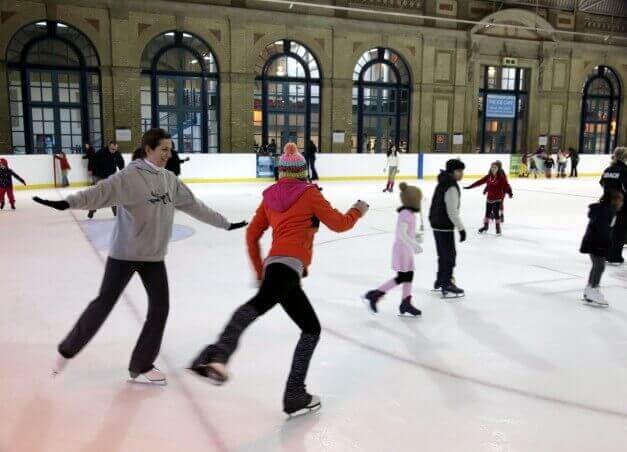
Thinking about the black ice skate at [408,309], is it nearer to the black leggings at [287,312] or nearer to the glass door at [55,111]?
the black leggings at [287,312]

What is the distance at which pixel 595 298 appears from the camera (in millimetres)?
5145

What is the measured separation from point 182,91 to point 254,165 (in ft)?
11.9

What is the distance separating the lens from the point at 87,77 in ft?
59.3

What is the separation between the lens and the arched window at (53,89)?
17234 millimetres

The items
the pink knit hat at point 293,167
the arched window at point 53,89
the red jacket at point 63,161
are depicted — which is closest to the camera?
the pink knit hat at point 293,167

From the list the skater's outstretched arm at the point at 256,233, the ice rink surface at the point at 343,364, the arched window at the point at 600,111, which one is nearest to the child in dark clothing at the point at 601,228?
the ice rink surface at the point at 343,364

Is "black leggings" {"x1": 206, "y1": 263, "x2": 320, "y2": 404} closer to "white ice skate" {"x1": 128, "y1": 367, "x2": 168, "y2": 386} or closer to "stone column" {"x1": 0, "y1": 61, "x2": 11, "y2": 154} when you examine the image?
Result: "white ice skate" {"x1": 128, "y1": 367, "x2": 168, "y2": 386}

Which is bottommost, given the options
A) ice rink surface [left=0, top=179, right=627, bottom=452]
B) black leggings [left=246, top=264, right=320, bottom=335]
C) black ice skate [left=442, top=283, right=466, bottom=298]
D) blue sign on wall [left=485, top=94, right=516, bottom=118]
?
ice rink surface [left=0, top=179, right=627, bottom=452]

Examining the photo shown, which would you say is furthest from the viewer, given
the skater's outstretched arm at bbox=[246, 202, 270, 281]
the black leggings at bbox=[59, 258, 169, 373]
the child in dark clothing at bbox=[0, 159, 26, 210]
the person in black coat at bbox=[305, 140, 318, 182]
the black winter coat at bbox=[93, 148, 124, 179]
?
the person in black coat at bbox=[305, 140, 318, 182]

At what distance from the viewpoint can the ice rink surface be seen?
2812 millimetres

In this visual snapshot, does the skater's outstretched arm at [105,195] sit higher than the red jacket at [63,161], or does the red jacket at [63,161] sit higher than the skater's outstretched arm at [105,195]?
the skater's outstretched arm at [105,195]

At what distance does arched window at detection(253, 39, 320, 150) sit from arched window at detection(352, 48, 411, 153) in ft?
5.52

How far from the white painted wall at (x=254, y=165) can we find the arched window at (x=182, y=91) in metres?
1.80

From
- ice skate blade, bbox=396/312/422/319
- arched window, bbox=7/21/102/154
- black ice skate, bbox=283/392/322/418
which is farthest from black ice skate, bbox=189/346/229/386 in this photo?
arched window, bbox=7/21/102/154
